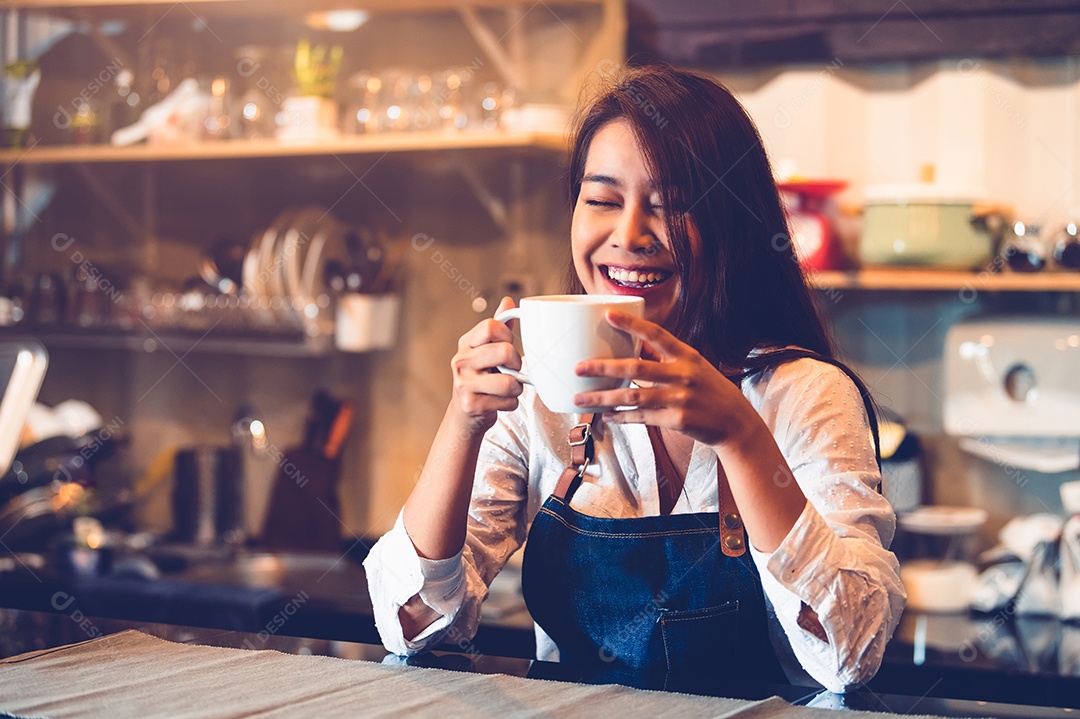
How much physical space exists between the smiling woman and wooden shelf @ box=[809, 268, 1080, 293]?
948mm

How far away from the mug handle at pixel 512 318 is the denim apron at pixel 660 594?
292 millimetres

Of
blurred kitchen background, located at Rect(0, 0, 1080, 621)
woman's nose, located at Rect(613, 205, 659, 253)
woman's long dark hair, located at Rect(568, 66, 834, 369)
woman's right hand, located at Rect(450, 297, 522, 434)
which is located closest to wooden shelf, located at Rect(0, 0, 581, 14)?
blurred kitchen background, located at Rect(0, 0, 1080, 621)

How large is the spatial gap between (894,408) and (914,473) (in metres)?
0.19

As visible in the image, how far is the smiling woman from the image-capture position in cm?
105

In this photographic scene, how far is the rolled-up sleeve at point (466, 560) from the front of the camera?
1.19 meters

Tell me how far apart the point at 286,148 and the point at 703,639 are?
66.0 inches

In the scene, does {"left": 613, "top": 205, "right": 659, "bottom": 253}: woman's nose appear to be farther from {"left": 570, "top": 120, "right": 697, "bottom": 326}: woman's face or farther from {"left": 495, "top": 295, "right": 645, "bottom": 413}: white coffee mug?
{"left": 495, "top": 295, "right": 645, "bottom": 413}: white coffee mug

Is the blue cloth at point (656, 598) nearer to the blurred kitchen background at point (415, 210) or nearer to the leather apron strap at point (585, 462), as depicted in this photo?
the leather apron strap at point (585, 462)

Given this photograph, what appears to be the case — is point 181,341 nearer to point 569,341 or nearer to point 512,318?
point 512,318

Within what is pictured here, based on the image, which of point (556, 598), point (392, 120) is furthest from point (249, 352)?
point (556, 598)

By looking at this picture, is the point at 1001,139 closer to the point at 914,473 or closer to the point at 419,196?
the point at 914,473

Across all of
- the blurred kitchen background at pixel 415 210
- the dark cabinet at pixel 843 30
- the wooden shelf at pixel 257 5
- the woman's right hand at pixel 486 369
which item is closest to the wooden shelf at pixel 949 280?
the blurred kitchen background at pixel 415 210

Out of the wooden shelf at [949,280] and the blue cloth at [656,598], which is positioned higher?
the wooden shelf at [949,280]

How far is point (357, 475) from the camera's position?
9.39 ft
